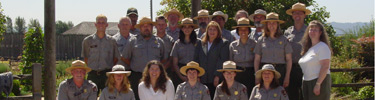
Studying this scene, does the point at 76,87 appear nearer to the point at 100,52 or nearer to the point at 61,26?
the point at 100,52

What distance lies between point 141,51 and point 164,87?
0.87m

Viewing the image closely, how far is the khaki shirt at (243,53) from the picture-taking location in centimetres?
637

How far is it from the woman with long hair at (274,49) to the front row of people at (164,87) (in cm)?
29

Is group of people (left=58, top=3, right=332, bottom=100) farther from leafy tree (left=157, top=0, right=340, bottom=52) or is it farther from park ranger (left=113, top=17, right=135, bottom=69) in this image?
leafy tree (left=157, top=0, right=340, bottom=52)

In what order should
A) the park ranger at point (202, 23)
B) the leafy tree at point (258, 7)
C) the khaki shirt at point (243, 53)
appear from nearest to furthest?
the khaki shirt at point (243, 53) < the park ranger at point (202, 23) < the leafy tree at point (258, 7)

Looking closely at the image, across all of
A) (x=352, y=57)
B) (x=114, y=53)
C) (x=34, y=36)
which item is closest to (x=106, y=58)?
(x=114, y=53)

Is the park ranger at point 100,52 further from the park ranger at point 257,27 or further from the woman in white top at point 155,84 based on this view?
the park ranger at point 257,27

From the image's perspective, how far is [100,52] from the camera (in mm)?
6816

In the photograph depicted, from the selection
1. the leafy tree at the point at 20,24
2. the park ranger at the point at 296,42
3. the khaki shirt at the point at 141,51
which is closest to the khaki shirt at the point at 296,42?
the park ranger at the point at 296,42

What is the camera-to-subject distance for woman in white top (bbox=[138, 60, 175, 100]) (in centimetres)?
612

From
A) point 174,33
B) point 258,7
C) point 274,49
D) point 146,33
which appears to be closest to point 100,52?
point 146,33

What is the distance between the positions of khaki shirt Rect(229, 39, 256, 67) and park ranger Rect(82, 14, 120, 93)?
1.75m

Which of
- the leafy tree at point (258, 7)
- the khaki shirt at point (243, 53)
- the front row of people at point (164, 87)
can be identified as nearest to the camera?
the front row of people at point (164, 87)

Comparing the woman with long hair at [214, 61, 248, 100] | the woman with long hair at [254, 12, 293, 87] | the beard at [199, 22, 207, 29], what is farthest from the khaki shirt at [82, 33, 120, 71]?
the woman with long hair at [254, 12, 293, 87]
